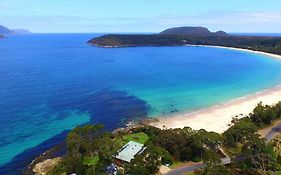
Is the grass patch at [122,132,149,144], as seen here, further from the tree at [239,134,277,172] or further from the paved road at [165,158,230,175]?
the tree at [239,134,277,172]

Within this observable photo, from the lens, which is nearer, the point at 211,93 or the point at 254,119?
the point at 254,119

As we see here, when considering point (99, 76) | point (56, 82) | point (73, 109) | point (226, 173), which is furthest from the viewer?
point (99, 76)

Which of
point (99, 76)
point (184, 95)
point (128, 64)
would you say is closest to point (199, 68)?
point (128, 64)

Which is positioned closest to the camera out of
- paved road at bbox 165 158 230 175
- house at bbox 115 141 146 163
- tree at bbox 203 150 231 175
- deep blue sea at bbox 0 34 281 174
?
tree at bbox 203 150 231 175

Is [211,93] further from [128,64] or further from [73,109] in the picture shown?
[128,64]

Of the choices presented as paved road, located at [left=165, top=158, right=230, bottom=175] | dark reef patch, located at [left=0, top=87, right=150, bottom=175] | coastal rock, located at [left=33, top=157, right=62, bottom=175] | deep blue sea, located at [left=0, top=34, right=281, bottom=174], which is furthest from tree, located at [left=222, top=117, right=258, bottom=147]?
coastal rock, located at [left=33, top=157, right=62, bottom=175]

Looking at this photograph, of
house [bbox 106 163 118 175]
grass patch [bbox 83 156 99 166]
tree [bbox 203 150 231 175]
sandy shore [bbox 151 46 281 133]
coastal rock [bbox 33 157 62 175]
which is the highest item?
tree [bbox 203 150 231 175]

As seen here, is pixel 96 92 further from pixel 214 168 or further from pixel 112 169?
pixel 214 168

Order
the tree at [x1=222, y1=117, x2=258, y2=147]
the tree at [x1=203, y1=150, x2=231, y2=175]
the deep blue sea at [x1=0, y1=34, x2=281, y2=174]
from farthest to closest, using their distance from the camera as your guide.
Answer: the deep blue sea at [x1=0, y1=34, x2=281, y2=174] → the tree at [x1=222, y1=117, x2=258, y2=147] → the tree at [x1=203, y1=150, x2=231, y2=175]
